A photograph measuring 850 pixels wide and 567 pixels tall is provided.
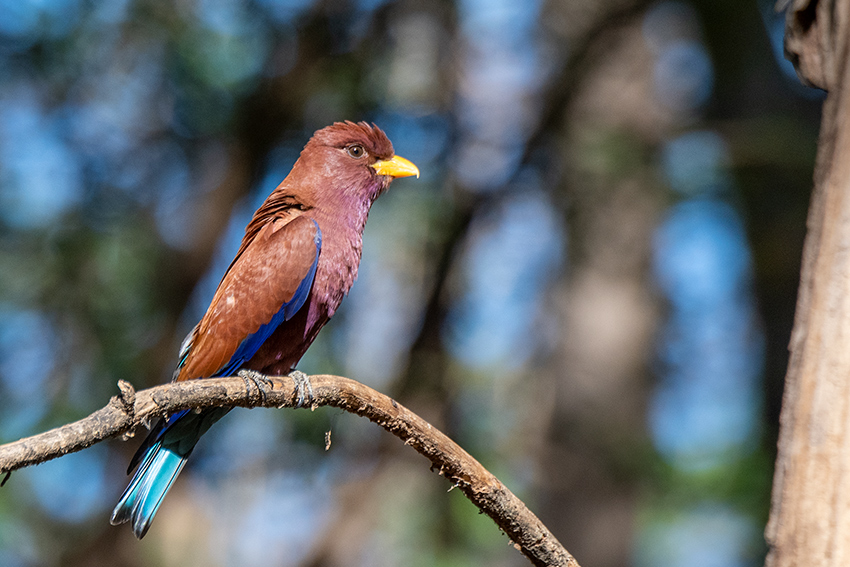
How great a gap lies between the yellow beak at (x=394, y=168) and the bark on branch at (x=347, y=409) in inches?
68.9

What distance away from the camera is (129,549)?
218 inches

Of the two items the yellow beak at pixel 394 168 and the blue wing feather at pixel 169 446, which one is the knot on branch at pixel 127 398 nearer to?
the blue wing feather at pixel 169 446

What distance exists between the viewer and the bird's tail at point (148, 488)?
298 centimetres

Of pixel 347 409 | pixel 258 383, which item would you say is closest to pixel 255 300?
pixel 258 383

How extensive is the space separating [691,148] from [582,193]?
3.90 feet

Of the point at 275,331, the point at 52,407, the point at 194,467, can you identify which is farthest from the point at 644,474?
the point at 52,407

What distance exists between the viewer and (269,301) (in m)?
3.29

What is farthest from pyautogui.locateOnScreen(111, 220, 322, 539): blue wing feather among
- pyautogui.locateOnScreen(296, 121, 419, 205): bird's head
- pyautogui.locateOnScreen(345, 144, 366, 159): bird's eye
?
pyautogui.locateOnScreen(345, 144, 366, 159): bird's eye

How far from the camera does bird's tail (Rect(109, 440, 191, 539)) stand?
9.78 ft

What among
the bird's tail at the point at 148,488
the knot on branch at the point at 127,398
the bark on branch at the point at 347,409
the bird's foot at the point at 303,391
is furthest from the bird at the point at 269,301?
the knot on branch at the point at 127,398

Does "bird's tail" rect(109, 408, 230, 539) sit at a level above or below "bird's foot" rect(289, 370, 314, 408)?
below

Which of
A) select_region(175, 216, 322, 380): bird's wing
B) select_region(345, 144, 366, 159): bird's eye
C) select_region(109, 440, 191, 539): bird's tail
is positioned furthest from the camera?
select_region(345, 144, 366, 159): bird's eye

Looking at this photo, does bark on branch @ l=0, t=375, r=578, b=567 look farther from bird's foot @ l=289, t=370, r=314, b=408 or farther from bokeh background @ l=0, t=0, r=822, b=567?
bokeh background @ l=0, t=0, r=822, b=567

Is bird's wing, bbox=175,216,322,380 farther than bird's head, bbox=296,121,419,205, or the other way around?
bird's head, bbox=296,121,419,205
